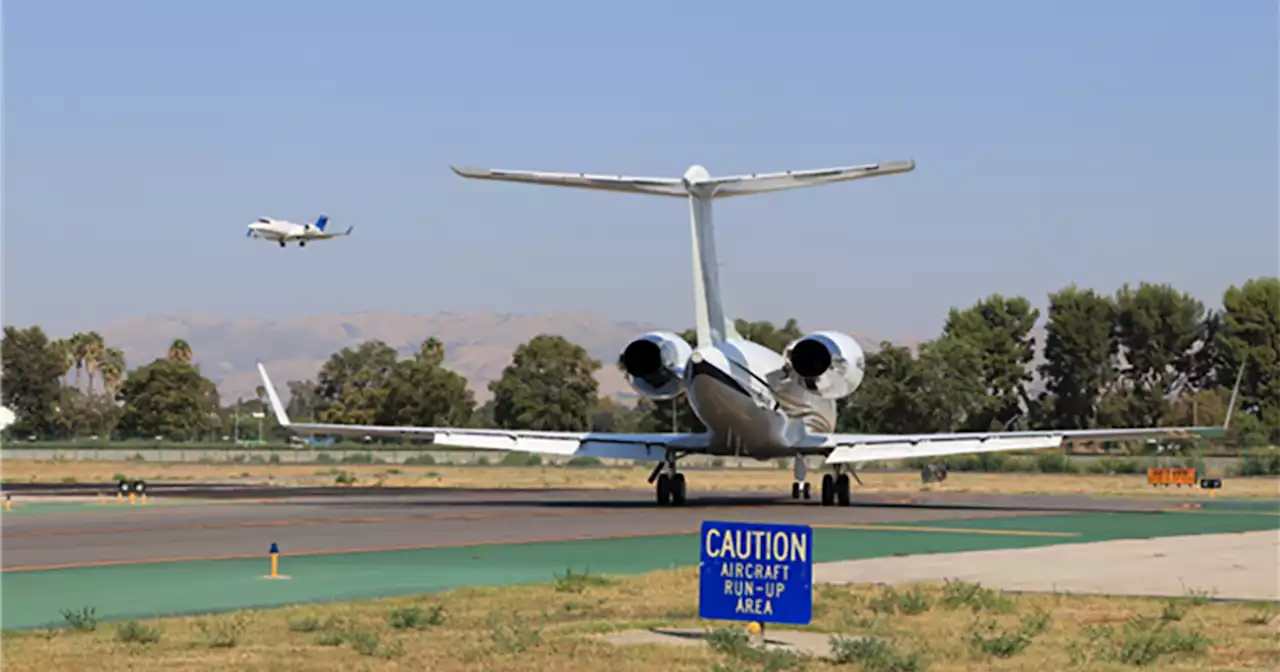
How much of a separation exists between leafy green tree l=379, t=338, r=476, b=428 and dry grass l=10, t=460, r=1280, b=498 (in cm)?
5100

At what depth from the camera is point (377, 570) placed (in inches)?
931

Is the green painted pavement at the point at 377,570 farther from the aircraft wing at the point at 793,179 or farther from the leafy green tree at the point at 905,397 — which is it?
the leafy green tree at the point at 905,397

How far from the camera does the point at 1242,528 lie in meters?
35.1

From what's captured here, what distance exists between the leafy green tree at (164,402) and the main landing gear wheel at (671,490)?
11213 cm

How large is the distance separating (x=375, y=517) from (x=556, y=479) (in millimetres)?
36226

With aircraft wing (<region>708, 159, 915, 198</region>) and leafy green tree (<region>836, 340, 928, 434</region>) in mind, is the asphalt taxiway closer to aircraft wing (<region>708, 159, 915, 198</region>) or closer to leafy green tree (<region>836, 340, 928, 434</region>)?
aircraft wing (<region>708, 159, 915, 198</region>)

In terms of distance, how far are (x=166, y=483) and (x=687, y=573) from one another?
45790mm

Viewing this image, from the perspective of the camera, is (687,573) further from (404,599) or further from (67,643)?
(67,643)

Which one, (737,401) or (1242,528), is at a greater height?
(737,401)

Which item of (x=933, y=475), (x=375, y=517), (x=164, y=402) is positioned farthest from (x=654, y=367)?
(x=164, y=402)

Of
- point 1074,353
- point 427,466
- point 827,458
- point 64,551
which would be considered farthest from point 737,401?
point 1074,353

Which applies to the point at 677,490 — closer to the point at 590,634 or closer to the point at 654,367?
the point at 654,367

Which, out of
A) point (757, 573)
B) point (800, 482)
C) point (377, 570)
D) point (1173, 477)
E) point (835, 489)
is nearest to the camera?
point (757, 573)

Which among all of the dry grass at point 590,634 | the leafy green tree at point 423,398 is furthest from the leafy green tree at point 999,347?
the dry grass at point 590,634
